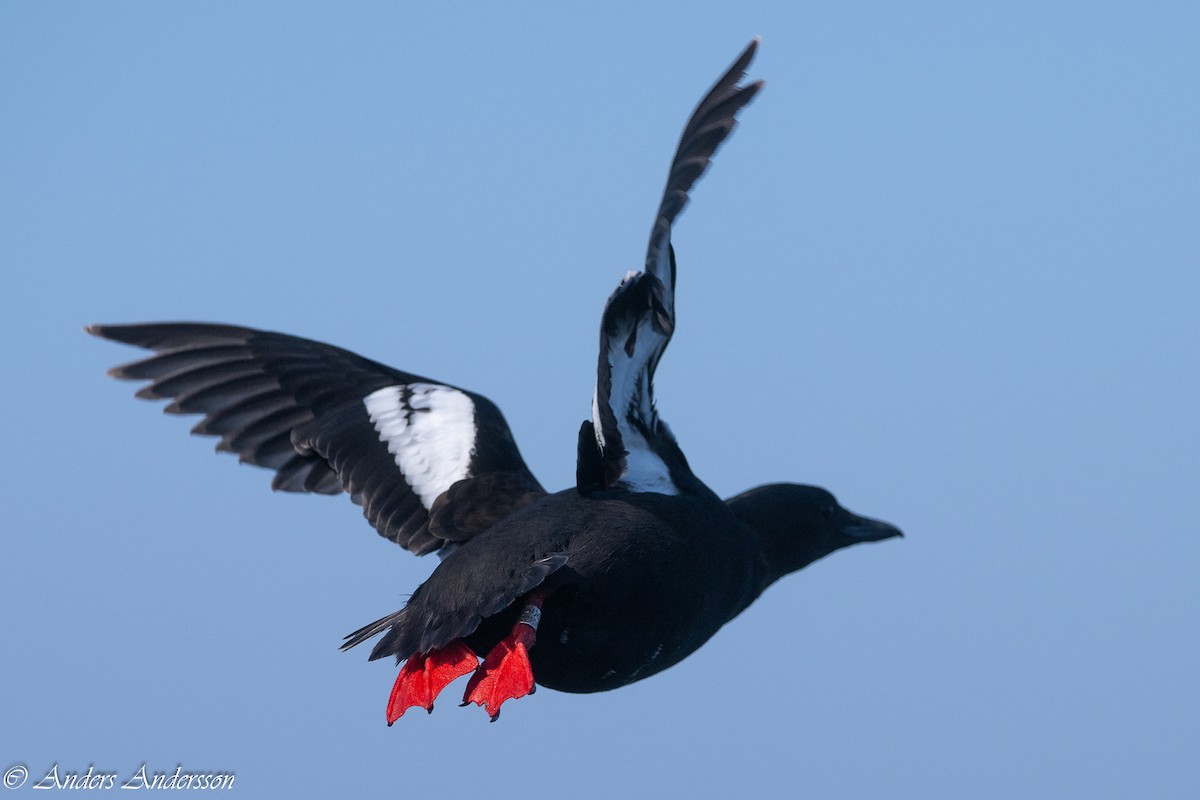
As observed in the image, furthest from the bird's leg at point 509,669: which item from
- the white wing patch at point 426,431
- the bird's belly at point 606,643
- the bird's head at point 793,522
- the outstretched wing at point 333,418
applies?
the bird's head at point 793,522

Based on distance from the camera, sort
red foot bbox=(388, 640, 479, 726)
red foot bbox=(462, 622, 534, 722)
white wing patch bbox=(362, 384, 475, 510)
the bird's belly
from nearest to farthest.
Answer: red foot bbox=(462, 622, 534, 722)
red foot bbox=(388, 640, 479, 726)
the bird's belly
white wing patch bbox=(362, 384, 475, 510)

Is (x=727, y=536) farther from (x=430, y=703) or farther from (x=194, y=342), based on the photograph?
(x=194, y=342)

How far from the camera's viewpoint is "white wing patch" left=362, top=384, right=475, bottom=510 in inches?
362

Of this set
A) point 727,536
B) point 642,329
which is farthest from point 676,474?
point 642,329

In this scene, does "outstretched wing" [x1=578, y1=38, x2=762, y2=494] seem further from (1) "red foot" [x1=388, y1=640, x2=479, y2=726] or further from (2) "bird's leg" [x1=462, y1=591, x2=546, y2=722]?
(1) "red foot" [x1=388, y1=640, x2=479, y2=726]

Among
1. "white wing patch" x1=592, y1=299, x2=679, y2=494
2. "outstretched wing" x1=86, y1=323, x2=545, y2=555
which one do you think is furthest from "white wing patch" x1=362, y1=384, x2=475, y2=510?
"white wing patch" x1=592, y1=299, x2=679, y2=494

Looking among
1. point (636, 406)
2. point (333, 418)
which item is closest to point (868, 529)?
point (636, 406)

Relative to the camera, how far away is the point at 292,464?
995cm

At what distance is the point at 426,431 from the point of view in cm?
948

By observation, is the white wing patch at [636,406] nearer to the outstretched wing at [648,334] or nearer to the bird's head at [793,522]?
the outstretched wing at [648,334]

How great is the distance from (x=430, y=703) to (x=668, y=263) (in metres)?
2.25

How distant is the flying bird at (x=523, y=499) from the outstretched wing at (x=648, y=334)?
0.01m

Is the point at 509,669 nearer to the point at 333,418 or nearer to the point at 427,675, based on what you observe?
the point at 427,675

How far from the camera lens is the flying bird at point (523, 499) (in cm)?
705
